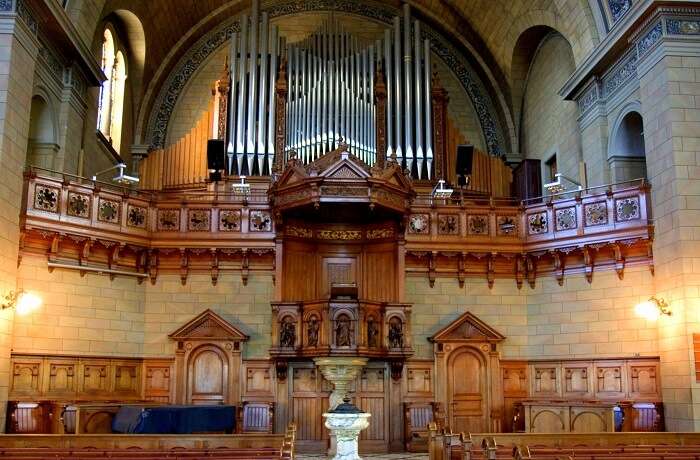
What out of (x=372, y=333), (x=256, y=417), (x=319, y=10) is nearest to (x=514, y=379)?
(x=372, y=333)

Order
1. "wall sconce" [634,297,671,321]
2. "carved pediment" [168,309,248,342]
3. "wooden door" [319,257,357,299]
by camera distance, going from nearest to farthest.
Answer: "wall sconce" [634,297,671,321] < "carved pediment" [168,309,248,342] < "wooden door" [319,257,357,299]

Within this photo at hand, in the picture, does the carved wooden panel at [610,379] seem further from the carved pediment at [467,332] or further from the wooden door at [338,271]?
the wooden door at [338,271]

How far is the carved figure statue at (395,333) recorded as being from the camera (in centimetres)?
1514

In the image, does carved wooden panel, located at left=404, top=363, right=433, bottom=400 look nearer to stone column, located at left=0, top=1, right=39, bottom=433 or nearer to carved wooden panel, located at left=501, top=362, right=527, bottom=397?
carved wooden panel, located at left=501, top=362, right=527, bottom=397

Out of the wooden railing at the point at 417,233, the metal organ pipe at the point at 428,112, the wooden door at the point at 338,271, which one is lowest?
the wooden door at the point at 338,271


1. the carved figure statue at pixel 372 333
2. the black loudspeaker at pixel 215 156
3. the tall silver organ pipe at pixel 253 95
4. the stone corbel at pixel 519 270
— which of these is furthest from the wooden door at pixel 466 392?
the black loudspeaker at pixel 215 156

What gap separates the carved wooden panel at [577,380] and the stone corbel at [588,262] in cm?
173

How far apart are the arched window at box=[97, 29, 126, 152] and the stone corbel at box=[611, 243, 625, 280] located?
12.6 m

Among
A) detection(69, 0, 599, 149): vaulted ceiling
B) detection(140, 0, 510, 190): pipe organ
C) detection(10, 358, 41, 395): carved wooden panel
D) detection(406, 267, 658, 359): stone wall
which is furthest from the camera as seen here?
detection(69, 0, 599, 149): vaulted ceiling

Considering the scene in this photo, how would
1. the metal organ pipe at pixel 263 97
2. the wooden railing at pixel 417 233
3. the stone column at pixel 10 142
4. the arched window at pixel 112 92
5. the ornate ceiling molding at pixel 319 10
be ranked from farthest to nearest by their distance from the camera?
the ornate ceiling molding at pixel 319 10
the arched window at pixel 112 92
the metal organ pipe at pixel 263 97
the wooden railing at pixel 417 233
the stone column at pixel 10 142

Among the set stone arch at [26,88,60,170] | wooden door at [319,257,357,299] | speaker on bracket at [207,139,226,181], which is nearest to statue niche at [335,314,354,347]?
wooden door at [319,257,357,299]

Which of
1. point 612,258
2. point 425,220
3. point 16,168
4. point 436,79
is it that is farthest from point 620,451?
point 436,79

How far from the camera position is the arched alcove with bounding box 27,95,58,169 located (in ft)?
52.0

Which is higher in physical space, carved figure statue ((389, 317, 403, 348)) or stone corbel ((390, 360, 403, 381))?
carved figure statue ((389, 317, 403, 348))
